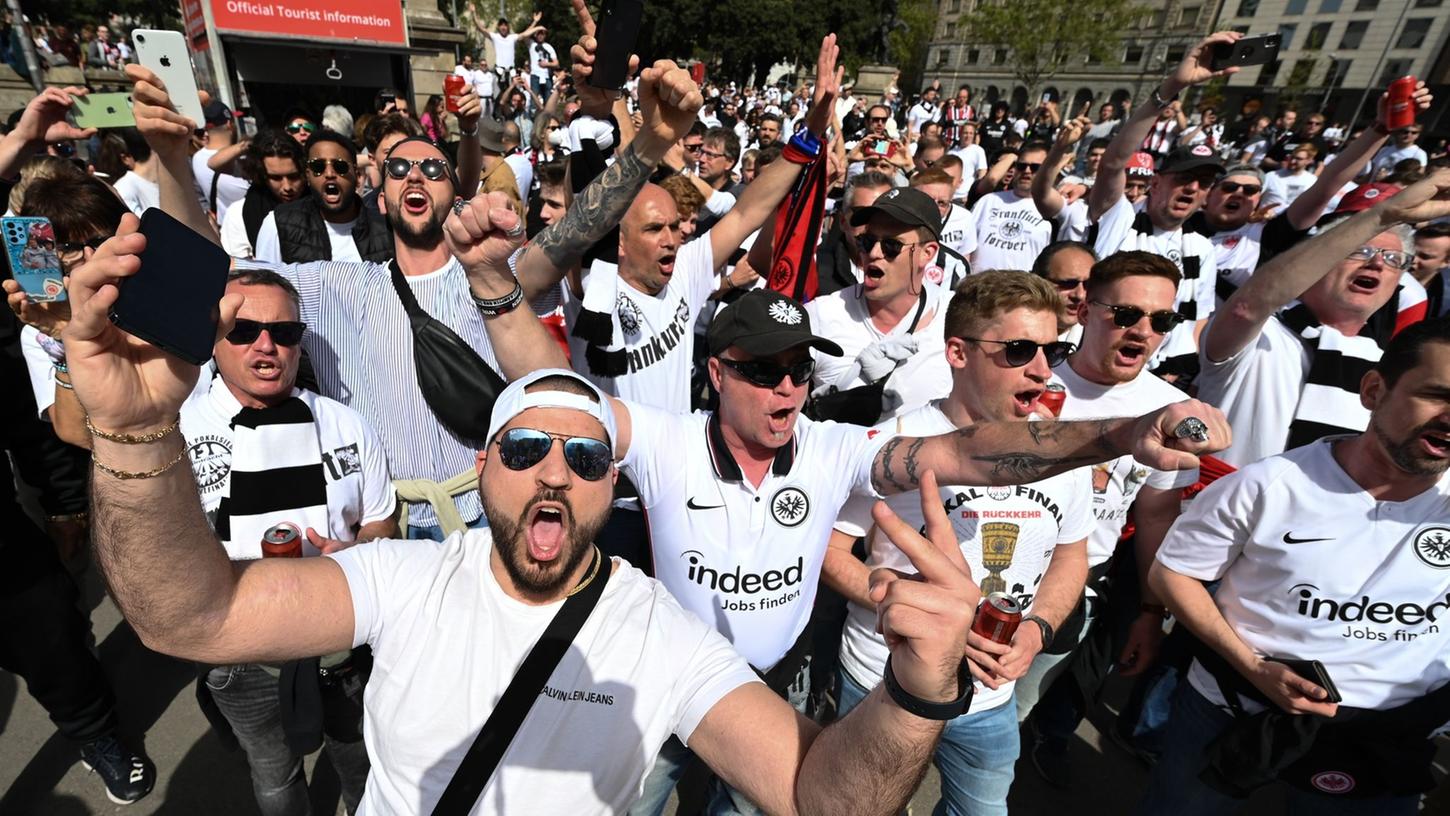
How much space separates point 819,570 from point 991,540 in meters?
0.61

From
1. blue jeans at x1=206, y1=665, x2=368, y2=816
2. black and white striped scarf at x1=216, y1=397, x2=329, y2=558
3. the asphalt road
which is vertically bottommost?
the asphalt road

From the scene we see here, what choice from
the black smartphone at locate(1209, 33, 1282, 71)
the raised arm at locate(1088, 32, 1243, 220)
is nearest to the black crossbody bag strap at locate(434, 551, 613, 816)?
the raised arm at locate(1088, 32, 1243, 220)

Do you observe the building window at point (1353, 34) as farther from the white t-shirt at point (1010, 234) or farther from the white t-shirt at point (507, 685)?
the white t-shirt at point (507, 685)

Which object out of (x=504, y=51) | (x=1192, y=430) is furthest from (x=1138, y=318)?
(x=504, y=51)

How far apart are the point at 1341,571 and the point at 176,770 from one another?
4750 millimetres

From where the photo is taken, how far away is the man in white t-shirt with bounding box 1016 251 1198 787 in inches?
114

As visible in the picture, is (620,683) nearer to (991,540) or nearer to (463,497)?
(991,540)

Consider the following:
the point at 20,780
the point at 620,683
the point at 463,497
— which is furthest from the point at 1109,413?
the point at 20,780

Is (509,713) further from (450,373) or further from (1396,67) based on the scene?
(1396,67)

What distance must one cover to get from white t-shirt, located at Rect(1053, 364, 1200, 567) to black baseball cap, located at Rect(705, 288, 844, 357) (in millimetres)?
1225

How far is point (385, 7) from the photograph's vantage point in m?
16.6

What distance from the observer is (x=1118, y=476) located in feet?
9.55

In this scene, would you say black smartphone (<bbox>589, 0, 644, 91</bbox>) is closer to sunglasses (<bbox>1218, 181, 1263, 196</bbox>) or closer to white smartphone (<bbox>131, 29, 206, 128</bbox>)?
white smartphone (<bbox>131, 29, 206, 128</bbox>)

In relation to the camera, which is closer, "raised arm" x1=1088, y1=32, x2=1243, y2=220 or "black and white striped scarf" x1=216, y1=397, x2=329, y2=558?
"black and white striped scarf" x1=216, y1=397, x2=329, y2=558
